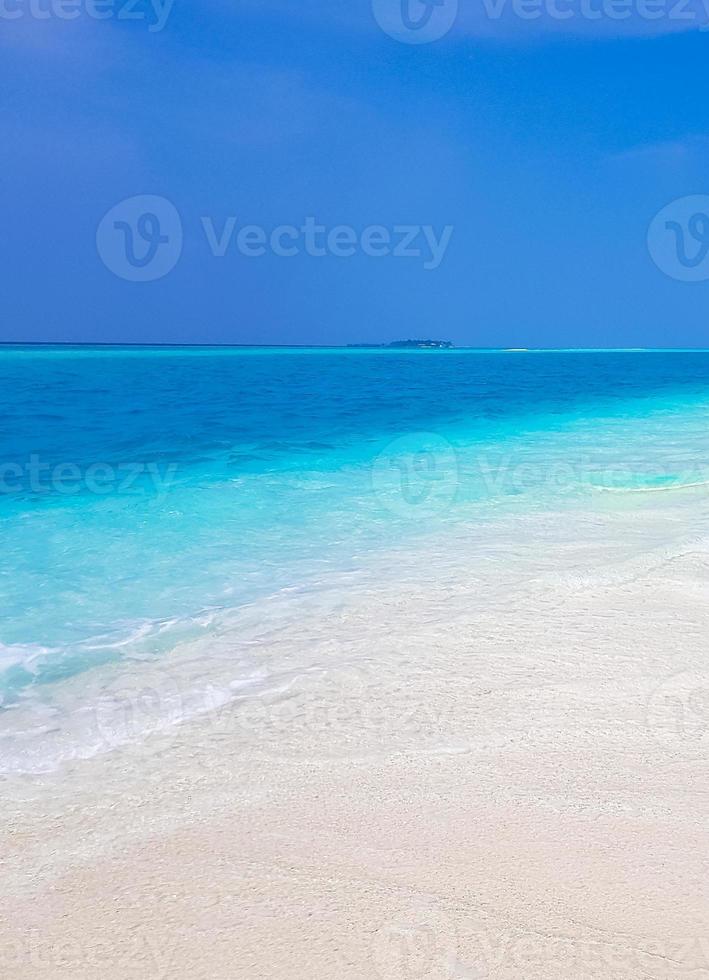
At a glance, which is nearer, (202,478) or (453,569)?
(453,569)

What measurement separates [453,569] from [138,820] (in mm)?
3388

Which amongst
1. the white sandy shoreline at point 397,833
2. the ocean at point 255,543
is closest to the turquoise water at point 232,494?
the ocean at point 255,543

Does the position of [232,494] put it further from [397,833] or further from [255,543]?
[397,833]

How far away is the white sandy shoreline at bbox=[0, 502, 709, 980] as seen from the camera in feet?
6.38

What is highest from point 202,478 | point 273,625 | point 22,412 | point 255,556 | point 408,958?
point 22,412

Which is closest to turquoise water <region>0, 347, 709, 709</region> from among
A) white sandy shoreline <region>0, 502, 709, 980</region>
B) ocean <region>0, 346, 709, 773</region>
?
ocean <region>0, 346, 709, 773</region>

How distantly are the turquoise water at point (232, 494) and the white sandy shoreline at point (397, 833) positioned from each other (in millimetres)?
1291

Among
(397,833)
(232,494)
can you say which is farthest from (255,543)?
(397,833)

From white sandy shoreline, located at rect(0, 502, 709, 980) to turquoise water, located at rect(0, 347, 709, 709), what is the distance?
129 centimetres

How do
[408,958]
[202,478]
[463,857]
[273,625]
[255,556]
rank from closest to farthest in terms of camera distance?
[408,958], [463,857], [273,625], [255,556], [202,478]

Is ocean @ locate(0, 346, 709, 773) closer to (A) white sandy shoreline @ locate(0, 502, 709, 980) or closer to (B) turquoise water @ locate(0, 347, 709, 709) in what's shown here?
(B) turquoise water @ locate(0, 347, 709, 709)

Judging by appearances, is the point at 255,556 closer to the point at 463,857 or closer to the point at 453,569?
the point at 453,569

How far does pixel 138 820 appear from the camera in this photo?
254cm

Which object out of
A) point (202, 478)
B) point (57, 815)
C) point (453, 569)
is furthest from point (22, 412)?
point (57, 815)
